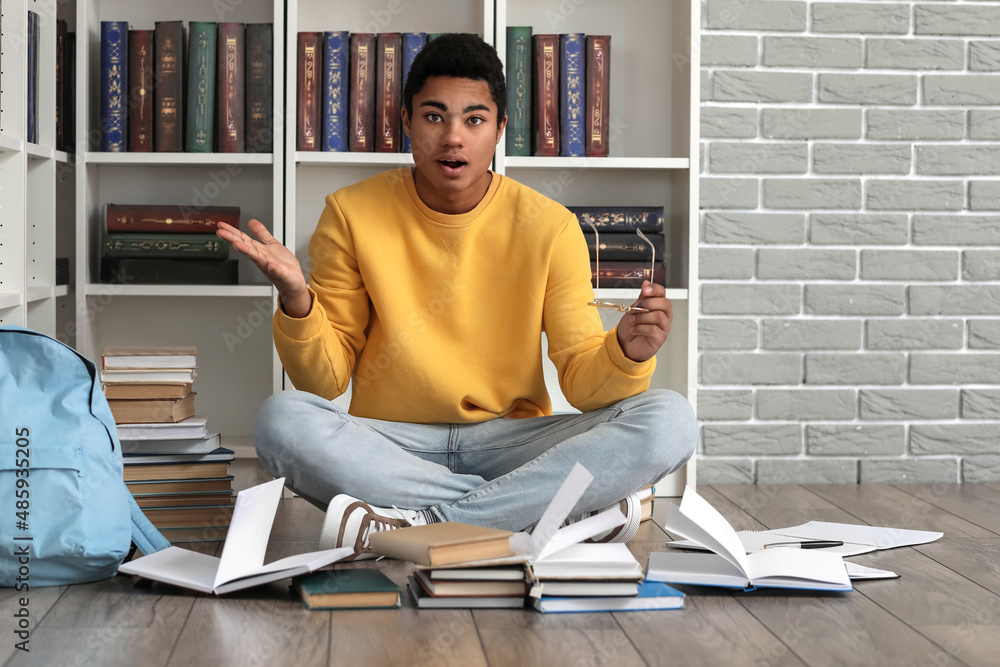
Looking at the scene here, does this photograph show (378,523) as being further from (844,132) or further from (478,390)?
(844,132)

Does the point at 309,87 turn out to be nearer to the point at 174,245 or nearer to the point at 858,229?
the point at 174,245

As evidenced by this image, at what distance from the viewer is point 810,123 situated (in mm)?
2283

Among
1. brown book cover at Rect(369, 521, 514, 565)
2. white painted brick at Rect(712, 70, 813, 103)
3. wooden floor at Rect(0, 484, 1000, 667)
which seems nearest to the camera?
wooden floor at Rect(0, 484, 1000, 667)

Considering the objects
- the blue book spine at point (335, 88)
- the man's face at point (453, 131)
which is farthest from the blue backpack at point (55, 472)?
the blue book spine at point (335, 88)

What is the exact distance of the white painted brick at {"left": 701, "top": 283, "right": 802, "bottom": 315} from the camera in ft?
7.51

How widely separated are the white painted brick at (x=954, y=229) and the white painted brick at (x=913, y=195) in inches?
1.1

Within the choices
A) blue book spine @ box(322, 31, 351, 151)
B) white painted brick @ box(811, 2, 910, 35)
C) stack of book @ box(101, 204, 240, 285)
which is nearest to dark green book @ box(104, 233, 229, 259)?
stack of book @ box(101, 204, 240, 285)

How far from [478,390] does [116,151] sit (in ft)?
3.28

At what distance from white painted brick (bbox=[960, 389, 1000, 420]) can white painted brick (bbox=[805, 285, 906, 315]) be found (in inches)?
11.3

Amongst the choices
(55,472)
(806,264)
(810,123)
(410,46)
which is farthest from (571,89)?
(55,472)

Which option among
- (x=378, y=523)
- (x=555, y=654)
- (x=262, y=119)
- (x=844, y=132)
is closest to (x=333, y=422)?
(x=378, y=523)

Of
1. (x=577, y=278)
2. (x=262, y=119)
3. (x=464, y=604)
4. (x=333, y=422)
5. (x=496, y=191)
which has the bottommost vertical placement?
(x=464, y=604)

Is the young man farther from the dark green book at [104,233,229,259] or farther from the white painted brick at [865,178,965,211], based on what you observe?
the white painted brick at [865,178,965,211]

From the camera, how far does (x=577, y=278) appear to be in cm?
171
